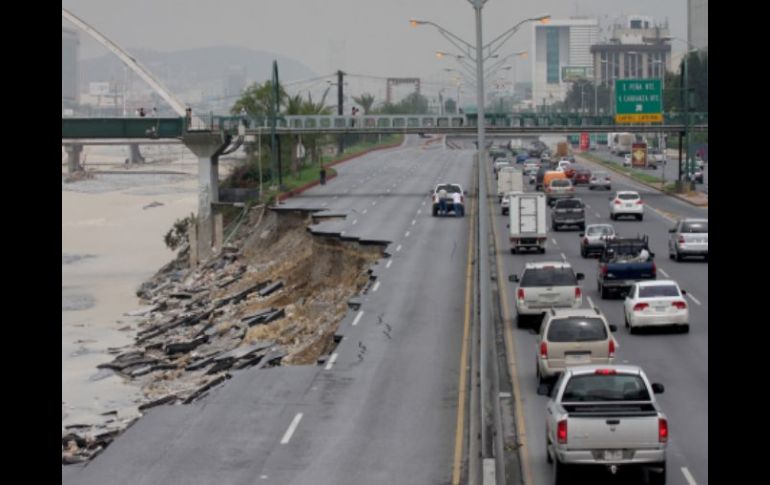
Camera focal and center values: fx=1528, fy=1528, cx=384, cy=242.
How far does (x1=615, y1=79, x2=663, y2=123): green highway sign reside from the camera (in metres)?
101

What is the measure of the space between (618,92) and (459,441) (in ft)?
253

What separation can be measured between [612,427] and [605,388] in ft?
4.04

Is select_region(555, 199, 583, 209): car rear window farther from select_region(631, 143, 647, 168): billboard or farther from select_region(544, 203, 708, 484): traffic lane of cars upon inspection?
select_region(631, 143, 647, 168): billboard

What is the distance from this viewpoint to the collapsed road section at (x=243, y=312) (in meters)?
44.4

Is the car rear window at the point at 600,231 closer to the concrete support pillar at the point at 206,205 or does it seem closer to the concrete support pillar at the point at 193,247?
the concrete support pillar at the point at 193,247

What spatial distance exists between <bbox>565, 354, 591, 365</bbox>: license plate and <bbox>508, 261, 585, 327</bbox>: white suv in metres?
9.50

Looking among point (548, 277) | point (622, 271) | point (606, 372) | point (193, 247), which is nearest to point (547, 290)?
point (548, 277)

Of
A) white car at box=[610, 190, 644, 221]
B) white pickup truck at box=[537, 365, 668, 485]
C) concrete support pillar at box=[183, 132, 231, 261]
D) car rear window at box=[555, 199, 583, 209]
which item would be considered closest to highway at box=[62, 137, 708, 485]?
white pickup truck at box=[537, 365, 668, 485]

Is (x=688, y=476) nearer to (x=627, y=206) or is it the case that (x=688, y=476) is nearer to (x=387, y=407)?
(x=387, y=407)

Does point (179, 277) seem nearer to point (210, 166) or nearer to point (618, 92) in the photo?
point (210, 166)

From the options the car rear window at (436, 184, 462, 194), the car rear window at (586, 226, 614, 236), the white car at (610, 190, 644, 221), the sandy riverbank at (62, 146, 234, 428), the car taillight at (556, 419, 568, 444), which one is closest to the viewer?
the car taillight at (556, 419, 568, 444)

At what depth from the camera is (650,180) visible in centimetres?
12356

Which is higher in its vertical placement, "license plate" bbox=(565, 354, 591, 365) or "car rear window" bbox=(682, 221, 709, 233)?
"car rear window" bbox=(682, 221, 709, 233)
